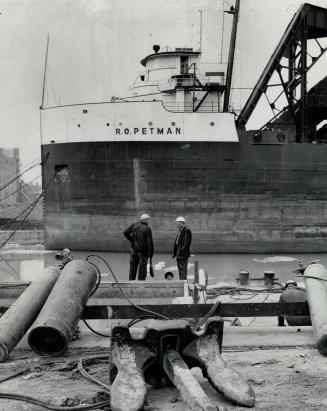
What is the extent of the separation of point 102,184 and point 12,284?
31.4 ft

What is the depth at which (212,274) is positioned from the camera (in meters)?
12.0

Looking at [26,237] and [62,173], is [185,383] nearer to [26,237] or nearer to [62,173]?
[62,173]

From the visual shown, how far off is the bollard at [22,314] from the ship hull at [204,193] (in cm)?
1032

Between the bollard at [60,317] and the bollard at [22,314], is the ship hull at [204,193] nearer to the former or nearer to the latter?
the bollard at [22,314]

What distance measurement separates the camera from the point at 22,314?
4.30 m

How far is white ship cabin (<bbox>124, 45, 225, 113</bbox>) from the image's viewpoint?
17.7 metres

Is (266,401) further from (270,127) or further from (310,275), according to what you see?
(270,127)

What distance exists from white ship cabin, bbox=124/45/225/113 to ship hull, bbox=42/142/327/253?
2.87 meters

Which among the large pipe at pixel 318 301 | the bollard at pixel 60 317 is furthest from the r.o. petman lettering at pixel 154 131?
the bollard at pixel 60 317

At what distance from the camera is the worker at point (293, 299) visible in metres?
5.30

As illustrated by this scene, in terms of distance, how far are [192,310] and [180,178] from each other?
10.8 m

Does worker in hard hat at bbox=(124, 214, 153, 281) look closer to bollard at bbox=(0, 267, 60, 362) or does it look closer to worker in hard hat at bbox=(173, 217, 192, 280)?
worker in hard hat at bbox=(173, 217, 192, 280)

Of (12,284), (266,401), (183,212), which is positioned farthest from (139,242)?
(183,212)

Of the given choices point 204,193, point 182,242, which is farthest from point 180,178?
point 182,242
